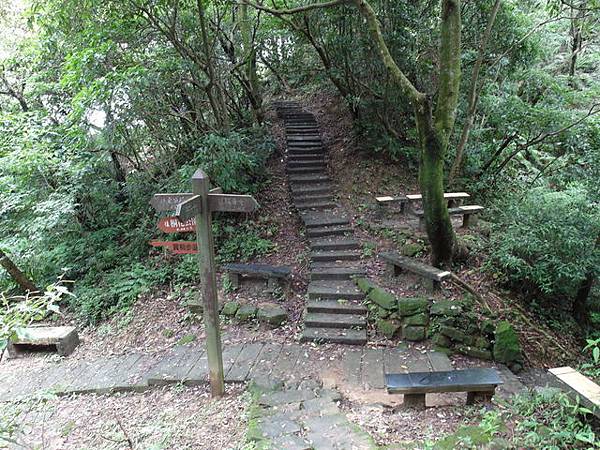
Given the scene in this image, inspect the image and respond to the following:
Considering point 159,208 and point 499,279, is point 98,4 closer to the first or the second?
point 159,208

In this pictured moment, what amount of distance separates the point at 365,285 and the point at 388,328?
799mm

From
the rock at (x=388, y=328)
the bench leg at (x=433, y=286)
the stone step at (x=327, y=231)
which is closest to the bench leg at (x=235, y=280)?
the stone step at (x=327, y=231)

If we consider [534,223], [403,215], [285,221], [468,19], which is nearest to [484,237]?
[534,223]

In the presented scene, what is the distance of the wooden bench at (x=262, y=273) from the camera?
6.05 metres

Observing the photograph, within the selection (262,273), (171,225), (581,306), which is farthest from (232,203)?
(581,306)

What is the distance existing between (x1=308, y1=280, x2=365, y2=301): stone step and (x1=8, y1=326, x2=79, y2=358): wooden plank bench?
3.87 m

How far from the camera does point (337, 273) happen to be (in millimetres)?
6031

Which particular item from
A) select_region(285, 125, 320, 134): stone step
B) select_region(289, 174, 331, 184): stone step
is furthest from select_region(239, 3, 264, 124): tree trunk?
select_region(289, 174, 331, 184): stone step

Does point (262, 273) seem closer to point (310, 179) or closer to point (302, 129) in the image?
point (310, 179)

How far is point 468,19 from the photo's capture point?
7539 millimetres

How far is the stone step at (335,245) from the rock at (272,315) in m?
1.48

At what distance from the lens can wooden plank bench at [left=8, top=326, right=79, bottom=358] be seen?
5.87 m

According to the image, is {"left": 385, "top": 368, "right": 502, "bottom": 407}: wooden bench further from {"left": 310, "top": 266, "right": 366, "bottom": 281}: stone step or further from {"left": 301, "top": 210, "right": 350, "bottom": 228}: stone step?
{"left": 301, "top": 210, "right": 350, "bottom": 228}: stone step

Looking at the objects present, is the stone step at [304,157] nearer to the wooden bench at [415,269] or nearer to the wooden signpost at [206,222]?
the wooden bench at [415,269]
